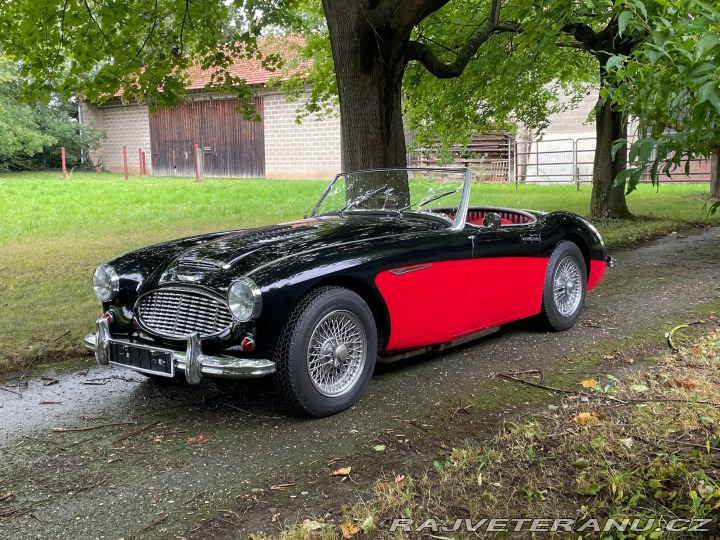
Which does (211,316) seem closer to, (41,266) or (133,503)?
(133,503)

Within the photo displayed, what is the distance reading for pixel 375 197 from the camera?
5680 millimetres

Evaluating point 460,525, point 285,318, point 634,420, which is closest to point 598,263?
point 634,420

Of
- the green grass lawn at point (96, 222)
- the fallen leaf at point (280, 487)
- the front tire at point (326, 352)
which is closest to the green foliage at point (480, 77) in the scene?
the green grass lawn at point (96, 222)

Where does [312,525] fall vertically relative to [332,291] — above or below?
below

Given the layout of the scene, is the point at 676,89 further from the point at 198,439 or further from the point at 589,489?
the point at 198,439

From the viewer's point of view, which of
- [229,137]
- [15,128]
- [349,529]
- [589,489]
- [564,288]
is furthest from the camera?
[229,137]

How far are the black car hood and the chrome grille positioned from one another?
0.30 ft

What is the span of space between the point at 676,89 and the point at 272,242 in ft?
9.18

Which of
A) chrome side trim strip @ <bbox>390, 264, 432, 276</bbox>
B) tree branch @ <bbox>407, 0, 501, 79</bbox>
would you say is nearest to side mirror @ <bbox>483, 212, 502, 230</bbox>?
chrome side trim strip @ <bbox>390, 264, 432, 276</bbox>

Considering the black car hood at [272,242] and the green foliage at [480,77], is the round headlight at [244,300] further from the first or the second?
the green foliage at [480,77]

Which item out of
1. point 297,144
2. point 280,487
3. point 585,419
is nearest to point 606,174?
point 585,419

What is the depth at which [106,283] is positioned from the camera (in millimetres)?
4430

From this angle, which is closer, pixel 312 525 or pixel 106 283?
pixel 312 525

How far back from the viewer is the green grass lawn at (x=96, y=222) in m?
6.46
